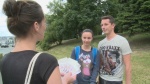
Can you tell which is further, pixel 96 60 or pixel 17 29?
pixel 96 60

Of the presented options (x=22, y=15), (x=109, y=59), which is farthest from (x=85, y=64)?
(x=22, y=15)

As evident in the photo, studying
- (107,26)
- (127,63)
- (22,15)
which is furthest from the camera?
(107,26)

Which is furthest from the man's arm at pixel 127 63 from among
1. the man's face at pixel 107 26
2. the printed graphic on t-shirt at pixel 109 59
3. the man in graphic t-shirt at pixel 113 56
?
the man's face at pixel 107 26

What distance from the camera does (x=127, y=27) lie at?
20.6 metres

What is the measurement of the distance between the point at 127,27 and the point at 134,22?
2.40 ft

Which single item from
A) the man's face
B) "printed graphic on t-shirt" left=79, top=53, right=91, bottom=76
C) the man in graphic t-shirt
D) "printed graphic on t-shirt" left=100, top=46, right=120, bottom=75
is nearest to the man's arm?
the man in graphic t-shirt

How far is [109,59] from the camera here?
397 cm

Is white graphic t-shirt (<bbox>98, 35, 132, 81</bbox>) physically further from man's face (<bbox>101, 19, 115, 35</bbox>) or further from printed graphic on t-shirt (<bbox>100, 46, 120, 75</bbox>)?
man's face (<bbox>101, 19, 115, 35</bbox>)

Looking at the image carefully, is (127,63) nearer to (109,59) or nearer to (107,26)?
(109,59)

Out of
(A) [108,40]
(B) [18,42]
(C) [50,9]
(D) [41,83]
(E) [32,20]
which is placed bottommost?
(C) [50,9]

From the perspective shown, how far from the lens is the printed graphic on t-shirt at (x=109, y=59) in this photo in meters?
3.93

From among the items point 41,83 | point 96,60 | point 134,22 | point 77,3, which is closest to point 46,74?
point 41,83

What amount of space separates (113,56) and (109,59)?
0.08m

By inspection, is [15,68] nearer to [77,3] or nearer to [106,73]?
[106,73]
